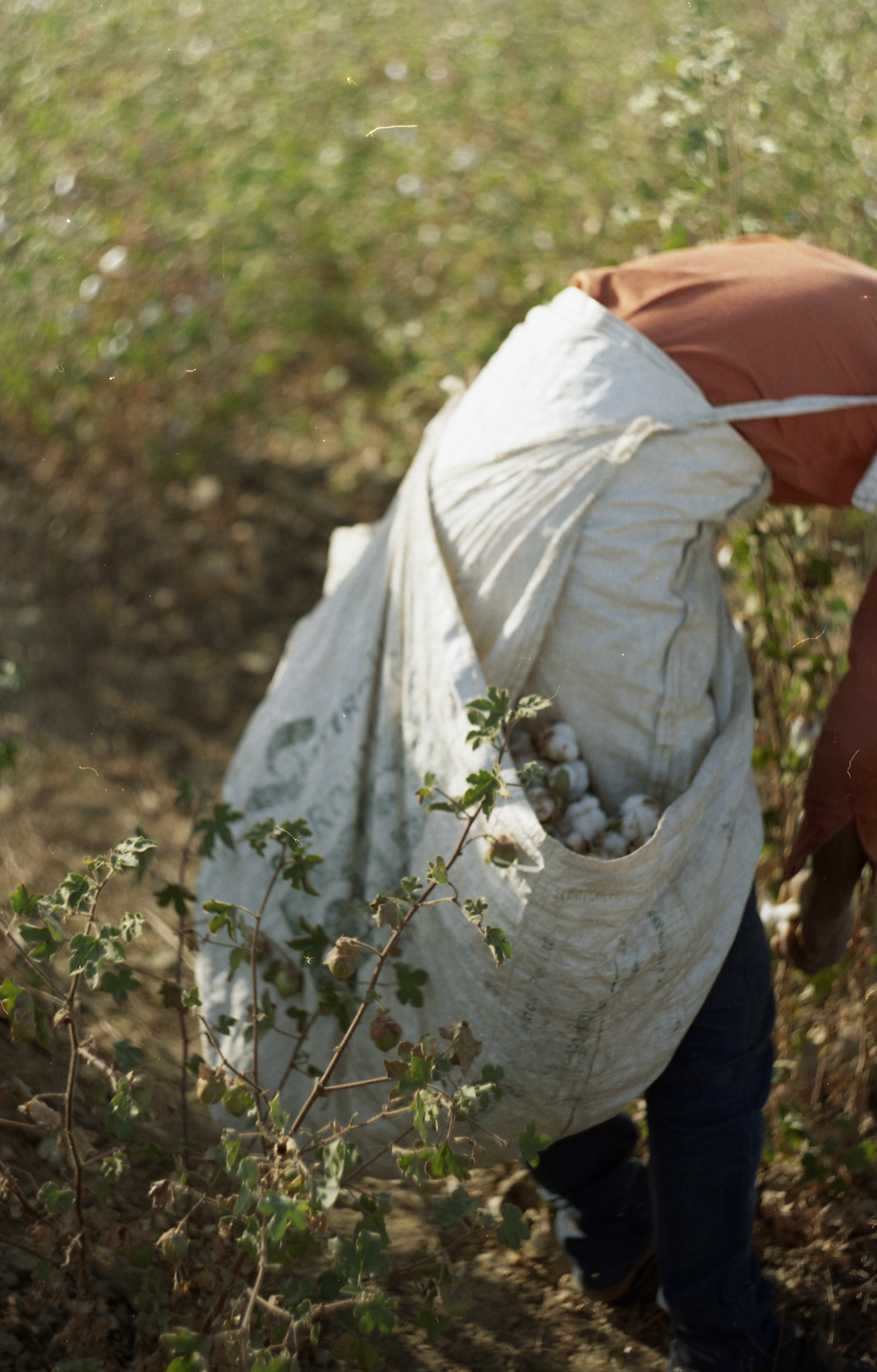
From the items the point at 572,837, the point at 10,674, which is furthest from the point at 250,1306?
the point at 10,674

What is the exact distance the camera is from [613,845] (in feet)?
4.76

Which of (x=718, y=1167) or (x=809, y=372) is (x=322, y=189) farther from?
(x=718, y=1167)

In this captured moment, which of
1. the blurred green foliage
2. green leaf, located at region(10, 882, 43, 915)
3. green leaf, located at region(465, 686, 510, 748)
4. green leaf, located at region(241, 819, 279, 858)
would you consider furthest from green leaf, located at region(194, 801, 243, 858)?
the blurred green foliage

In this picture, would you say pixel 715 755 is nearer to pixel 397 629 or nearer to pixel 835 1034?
pixel 397 629

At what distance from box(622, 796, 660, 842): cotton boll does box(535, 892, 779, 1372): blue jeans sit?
0.73ft

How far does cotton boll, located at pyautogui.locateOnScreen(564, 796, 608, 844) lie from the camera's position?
4.84ft

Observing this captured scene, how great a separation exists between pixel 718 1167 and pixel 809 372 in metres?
1.03

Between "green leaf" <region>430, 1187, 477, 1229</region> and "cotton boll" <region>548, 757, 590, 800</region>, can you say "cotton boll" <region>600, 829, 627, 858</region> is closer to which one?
"cotton boll" <region>548, 757, 590, 800</region>

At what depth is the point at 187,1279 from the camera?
1472 millimetres

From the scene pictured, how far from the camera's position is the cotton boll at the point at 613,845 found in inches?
56.8

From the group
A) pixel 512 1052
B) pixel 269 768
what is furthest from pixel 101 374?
pixel 512 1052

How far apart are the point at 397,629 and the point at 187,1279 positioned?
0.88 m

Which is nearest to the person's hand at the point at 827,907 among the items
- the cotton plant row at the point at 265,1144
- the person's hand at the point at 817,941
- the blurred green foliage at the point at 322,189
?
the person's hand at the point at 817,941

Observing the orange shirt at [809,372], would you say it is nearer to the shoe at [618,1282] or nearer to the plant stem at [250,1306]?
the shoe at [618,1282]
